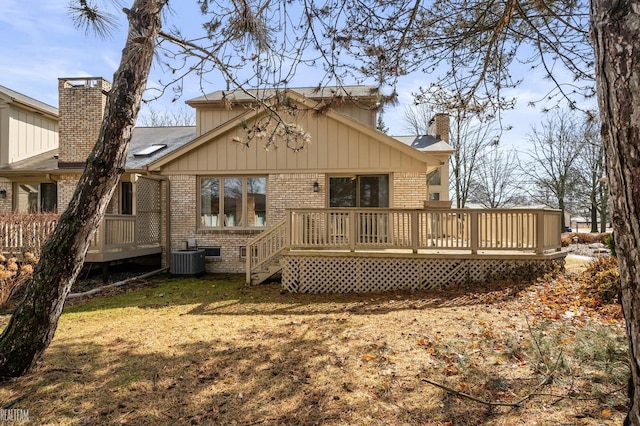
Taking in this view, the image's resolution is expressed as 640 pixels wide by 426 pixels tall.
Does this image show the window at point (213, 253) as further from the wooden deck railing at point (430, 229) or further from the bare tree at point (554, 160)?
the bare tree at point (554, 160)

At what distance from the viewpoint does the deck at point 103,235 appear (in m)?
9.04

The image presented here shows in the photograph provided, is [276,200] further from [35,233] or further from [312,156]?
[35,233]

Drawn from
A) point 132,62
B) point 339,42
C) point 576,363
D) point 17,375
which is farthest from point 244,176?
point 576,363

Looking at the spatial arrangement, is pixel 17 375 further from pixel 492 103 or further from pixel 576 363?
pixel 492 103

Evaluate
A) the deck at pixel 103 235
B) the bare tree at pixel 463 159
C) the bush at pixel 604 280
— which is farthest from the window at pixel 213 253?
the bare tree at pixel 463 159

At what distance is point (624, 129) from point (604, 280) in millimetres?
5850

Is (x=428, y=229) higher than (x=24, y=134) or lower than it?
lower

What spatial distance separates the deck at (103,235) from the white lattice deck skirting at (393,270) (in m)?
5.06

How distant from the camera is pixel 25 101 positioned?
13.0 metres

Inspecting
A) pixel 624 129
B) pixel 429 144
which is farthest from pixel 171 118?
pixel 624 129

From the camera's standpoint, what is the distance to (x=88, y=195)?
378 centimetres

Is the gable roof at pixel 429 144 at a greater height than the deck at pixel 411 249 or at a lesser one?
greater

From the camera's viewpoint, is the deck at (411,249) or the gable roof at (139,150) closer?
the deck at (411,249)

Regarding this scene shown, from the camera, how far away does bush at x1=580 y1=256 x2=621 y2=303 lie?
594cm
